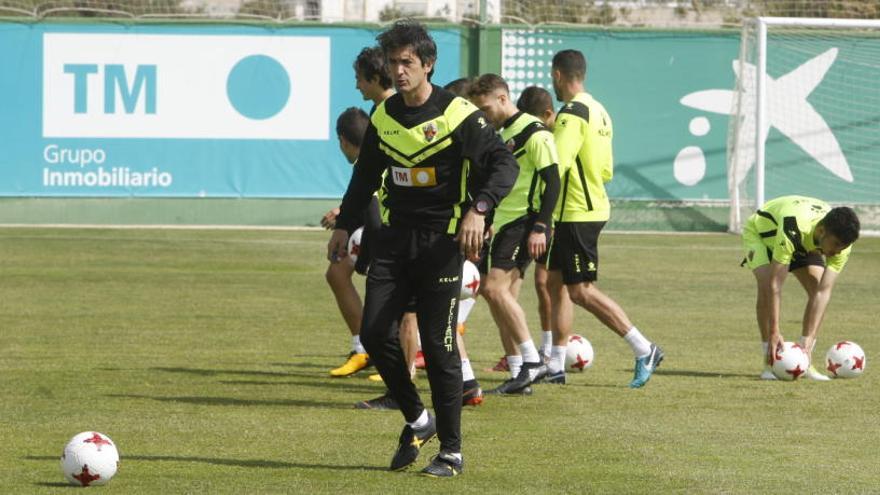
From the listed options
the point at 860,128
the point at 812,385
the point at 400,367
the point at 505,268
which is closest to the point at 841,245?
the point at 812,385

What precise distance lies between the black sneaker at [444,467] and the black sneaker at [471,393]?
2.21m

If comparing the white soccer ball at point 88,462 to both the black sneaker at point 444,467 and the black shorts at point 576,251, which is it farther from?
the black shorts at point 576,251

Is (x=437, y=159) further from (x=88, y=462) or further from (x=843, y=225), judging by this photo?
(x=843, y=225)

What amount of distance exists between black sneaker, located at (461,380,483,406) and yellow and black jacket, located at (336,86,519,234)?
7.16 feet

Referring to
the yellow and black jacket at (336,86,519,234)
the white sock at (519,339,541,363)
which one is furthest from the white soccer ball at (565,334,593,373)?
the yellow and black jacket at (336,86,519,234)

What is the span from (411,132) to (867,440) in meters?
→ 3.14

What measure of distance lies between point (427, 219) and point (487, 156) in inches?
16.9

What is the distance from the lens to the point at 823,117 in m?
25.8

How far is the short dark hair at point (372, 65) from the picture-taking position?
974 centimetres

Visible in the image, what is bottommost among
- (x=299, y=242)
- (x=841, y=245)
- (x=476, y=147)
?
(x=299, y=242)

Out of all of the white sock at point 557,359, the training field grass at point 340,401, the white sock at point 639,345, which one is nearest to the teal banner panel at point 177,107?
the training field grass at point 340,401

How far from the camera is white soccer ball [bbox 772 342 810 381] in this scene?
428 inches

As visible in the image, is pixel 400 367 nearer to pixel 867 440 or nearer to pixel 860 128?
pixel 867 440

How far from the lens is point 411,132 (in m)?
7.48
